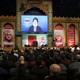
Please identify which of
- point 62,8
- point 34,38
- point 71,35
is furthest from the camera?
point 71,35

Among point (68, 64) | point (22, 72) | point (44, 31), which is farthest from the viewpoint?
point (44, 31)

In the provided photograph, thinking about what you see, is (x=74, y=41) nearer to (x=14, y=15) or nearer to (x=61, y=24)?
(x=61, y=24)

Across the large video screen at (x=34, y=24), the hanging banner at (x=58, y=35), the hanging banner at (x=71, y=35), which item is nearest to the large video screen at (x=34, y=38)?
the large video screen at (x=34, y=24)

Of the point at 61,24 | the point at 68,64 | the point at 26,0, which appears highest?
the point at 26,0

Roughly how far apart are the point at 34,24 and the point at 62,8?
3.23 meters

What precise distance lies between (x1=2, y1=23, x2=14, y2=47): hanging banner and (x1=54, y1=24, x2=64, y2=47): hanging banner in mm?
4121

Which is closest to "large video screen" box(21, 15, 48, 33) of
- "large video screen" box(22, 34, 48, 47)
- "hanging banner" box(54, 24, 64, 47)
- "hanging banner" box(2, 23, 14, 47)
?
"large video screen" box(22, 34, 48, 47)

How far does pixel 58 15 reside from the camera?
2877cm

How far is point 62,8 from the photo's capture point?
28484mm

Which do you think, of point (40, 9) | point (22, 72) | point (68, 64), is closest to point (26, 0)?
point (40, 9)

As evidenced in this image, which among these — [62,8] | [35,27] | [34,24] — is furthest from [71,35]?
[34,24]

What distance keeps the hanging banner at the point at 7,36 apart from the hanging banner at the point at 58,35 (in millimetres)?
4121

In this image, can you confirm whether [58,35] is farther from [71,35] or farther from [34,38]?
[34,38]

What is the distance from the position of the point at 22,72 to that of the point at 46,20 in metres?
23.3
